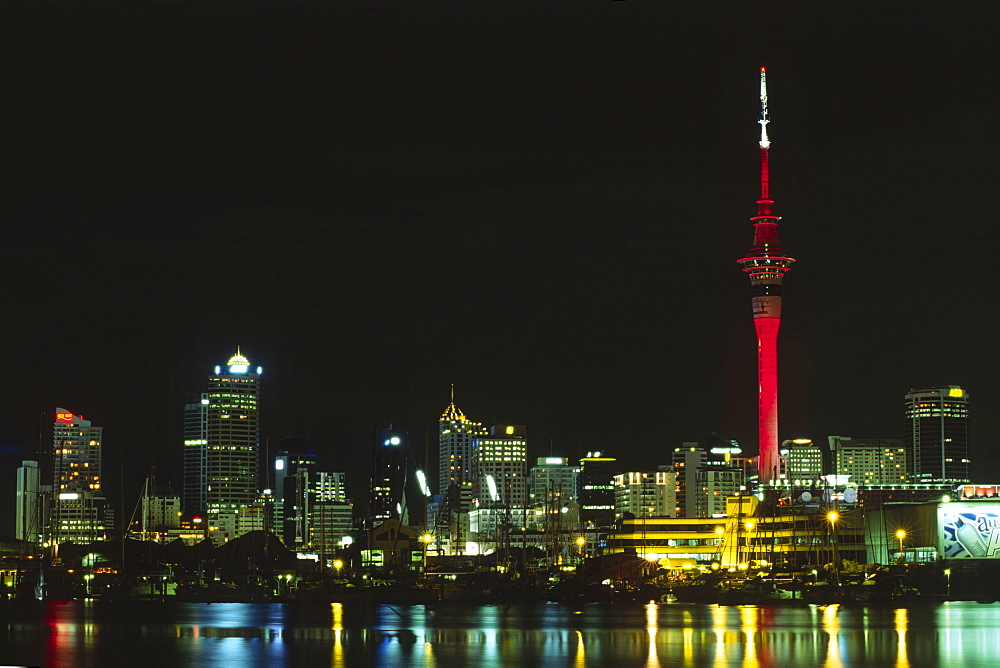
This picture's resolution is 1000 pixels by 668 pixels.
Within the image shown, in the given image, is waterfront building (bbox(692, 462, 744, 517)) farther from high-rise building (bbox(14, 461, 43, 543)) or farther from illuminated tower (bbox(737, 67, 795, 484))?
high-rise building (bbox(14, 461, 43, 543))

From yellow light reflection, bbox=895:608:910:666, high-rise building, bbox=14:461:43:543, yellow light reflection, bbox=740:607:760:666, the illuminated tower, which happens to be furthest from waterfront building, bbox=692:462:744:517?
yellow light reflection, bbox=895:608:910:666

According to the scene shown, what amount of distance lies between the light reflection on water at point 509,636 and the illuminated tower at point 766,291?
6610 centimetres

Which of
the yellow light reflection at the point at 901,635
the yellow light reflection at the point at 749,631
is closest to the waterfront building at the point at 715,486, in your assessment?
the yellow light reflection at the point at 749,631

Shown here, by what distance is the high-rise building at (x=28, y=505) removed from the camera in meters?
126

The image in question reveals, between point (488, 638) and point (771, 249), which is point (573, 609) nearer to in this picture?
point (488, 638)

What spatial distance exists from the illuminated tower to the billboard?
188 ft

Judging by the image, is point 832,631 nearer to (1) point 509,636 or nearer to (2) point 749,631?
(2) point 749,631

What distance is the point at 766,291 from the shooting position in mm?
137375

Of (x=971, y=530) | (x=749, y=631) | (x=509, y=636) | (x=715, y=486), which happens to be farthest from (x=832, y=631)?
(x=715, y=486)

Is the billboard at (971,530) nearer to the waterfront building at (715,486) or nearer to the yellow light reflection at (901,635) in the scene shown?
the yellow light reflection at (901,635)

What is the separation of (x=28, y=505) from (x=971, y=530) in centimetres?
8778

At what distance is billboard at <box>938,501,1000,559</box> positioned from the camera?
7412 centimetres

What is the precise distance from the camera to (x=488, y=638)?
4753 centimetres

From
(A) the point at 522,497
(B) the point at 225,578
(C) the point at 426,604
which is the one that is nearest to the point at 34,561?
(B) the point at 225,578
